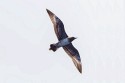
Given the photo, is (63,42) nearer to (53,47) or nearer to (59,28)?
(59,28)

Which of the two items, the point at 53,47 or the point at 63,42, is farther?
the point at 63,42

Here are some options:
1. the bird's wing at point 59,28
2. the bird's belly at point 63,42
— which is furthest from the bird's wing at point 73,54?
the bird's wing at point 59,28

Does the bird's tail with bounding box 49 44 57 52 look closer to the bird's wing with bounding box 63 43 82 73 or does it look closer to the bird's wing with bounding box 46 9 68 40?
the bird's wing with bounding box 46 9 68 40

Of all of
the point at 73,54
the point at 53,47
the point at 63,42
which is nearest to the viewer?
the point at 53,47

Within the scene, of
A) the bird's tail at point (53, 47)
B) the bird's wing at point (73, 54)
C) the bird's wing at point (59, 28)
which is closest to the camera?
the bird's tail at point (53, 47)

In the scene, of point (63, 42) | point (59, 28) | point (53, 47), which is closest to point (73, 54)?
point (63, 42)

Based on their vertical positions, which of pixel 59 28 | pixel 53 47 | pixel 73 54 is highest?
pixel 59 28

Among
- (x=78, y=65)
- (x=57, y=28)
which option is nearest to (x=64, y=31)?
(x=57, y=28)

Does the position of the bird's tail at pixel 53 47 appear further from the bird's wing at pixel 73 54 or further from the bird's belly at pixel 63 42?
the bird's wing at pixel 73 54

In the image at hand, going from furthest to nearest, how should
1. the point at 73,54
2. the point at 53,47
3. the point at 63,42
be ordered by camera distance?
the point at 73,54
the point at 63,42
the point at 53,47

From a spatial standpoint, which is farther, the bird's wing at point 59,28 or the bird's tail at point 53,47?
the bird's wing at point 59,28

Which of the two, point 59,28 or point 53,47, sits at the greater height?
point 59,28

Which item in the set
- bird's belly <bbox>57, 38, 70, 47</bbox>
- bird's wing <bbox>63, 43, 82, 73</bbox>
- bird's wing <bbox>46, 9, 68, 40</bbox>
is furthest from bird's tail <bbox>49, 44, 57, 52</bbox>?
bird's wing <bbox>63, 43, 82, 73</bbox>
